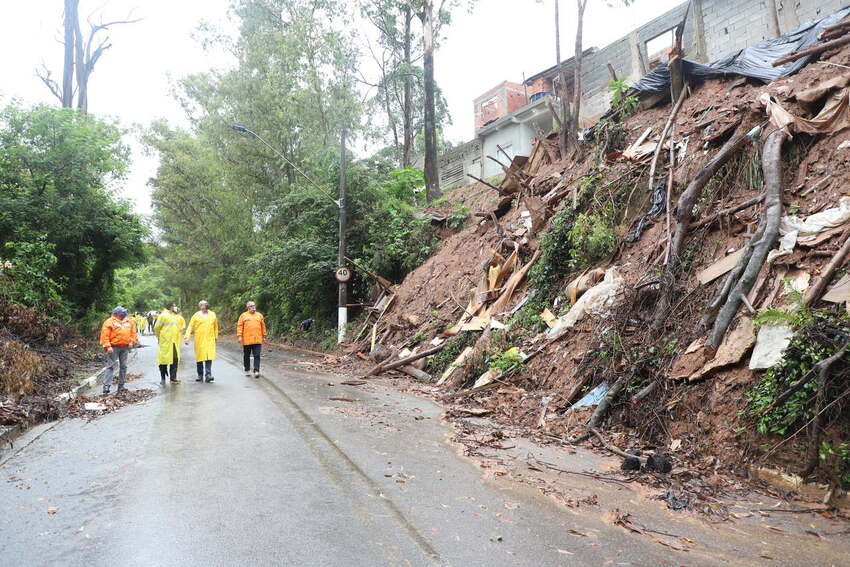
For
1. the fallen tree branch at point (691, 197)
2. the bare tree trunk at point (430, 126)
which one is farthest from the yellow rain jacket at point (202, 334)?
the bare tree trunk at point (430, 126)

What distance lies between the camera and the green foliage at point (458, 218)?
19547 mm

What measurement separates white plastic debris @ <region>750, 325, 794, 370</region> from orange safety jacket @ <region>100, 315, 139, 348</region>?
1016 cm

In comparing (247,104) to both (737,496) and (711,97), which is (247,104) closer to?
(711,97)

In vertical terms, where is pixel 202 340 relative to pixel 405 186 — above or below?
below

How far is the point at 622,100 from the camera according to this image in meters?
13.9

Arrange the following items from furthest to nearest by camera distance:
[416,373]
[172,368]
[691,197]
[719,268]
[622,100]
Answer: [622,100]
[416,373]
[172,368]
[691,197]
[719,268]

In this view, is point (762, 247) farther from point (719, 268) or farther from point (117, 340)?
point (117, 340)

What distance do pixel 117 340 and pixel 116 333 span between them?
135mm

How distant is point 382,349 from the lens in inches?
598

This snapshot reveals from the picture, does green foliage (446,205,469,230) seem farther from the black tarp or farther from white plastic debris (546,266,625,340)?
white plastic debris (546,266,625,340)

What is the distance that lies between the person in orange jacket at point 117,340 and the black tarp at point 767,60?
43.5 ft

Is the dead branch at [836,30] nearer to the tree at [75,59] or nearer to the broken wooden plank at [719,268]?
the broken wooden plank at [719,268]

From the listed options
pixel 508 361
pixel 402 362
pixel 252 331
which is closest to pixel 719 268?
pixel 508 361

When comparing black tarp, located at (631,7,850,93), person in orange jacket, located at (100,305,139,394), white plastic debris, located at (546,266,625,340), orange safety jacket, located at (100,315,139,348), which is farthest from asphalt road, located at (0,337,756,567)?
black tarp, located at (631,7,850,93)
